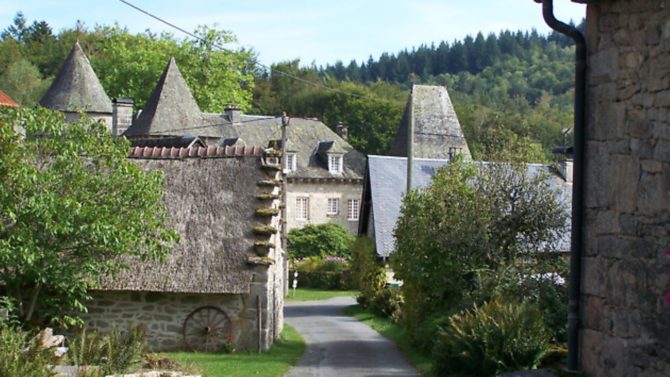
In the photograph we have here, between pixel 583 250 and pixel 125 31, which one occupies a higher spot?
pixel 125 31

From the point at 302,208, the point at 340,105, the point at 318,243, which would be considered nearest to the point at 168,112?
the point at 318,243

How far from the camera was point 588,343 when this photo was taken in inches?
296

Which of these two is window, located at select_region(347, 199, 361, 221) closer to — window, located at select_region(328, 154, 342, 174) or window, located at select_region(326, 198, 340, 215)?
window, located at select_region(326, 198, 340, 215)

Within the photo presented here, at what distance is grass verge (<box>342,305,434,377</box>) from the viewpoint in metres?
19.2

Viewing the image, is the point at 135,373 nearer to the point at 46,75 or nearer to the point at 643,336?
the point at 643,336

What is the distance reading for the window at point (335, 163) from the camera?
193 ft

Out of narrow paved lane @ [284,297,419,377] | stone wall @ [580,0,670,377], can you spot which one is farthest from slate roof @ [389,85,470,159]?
stone wall @ [580,0,670,377]

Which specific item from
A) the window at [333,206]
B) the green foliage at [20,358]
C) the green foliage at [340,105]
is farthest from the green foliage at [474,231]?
the green foliage at [340,105]

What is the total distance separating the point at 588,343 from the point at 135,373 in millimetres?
7065

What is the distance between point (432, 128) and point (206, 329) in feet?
121

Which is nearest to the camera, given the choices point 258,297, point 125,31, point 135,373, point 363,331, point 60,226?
point 135,373

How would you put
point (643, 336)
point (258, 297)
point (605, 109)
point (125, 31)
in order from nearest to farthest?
point (643, 336) → point (605, 109) → point (258, 297) → point (125, 31)

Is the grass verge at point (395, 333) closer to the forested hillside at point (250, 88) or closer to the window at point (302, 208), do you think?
the forested hillside at point (250, 88)

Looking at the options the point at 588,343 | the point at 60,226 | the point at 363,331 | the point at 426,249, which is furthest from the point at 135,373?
the point at 363,331
